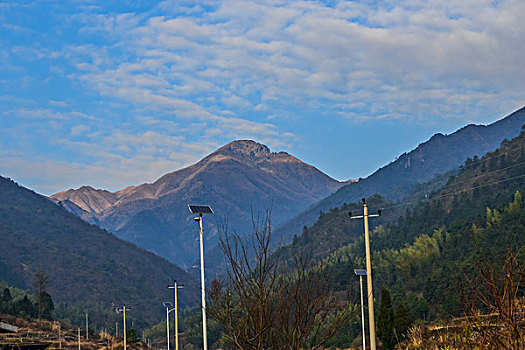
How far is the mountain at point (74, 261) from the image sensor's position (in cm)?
11600

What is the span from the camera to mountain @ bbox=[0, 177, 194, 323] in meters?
116

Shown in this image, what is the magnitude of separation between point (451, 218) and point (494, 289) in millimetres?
89094

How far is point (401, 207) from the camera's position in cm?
15025

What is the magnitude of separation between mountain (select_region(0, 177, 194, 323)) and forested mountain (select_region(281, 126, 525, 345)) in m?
38.2

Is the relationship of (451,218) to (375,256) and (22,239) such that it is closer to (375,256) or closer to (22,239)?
(375,256)

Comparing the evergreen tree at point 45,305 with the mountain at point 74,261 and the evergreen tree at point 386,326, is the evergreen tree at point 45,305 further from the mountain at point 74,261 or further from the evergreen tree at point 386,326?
the evergreen tree at point 386,326

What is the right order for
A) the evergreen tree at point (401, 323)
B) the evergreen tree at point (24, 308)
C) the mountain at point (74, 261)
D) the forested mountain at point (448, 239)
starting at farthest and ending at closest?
the mountain at point (74, 261) < the evergreen tree at point (24, 308) < the forested mountain at point (448, 239) < the evergreen tree at point (401, 323)

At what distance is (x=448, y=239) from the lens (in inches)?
2955

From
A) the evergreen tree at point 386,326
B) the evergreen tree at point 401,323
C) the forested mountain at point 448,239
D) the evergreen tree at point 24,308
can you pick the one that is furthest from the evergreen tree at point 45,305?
the evergreen tree at point 401,323

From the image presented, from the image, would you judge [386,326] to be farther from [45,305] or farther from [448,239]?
[45,305]

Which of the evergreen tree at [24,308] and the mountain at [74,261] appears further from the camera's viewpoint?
the mountain at [74,261]

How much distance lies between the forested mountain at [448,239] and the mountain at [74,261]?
3823 cm

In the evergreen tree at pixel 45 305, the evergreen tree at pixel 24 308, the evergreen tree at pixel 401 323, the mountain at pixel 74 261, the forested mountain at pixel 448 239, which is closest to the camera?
the evergreen tree at pixel 401 323

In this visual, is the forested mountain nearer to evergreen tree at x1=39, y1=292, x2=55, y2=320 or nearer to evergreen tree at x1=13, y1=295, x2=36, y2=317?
evergreen tree at x1=39, y1=292, x2=55, y2=320
